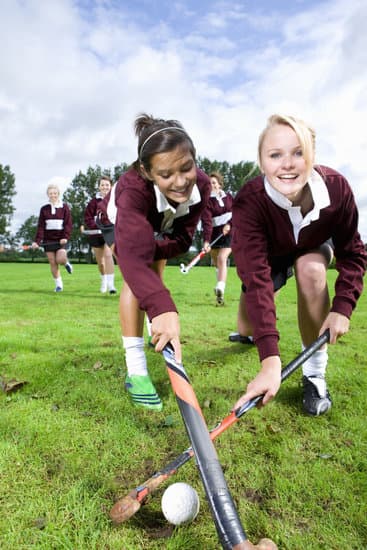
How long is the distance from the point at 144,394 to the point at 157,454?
57 cm

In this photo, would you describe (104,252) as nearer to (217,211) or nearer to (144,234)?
(217,211)

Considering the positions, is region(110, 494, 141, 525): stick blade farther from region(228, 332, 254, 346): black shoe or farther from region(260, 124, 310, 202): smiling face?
region(228, 332, 254, 346): black shoe

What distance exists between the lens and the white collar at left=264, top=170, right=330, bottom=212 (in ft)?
7.98

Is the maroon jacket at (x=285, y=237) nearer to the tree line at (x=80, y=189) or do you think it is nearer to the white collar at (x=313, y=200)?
the white collar at (x=313, y=200)

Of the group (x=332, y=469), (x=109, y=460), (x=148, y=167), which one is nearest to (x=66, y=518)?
(x=109, y=460)

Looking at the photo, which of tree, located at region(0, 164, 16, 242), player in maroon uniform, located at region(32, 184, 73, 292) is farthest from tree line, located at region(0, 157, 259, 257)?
player in maroon uniform, located at region(32, 184, 73, 292)

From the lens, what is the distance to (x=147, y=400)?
2590mm

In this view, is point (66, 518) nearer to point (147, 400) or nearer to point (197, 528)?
point (197, 528)

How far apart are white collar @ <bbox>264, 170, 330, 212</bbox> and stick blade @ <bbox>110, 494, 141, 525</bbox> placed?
71.6 inches

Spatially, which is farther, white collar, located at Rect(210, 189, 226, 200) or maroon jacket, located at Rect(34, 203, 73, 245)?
maroon jacket, located at Rect(34, 203, 73, 245)

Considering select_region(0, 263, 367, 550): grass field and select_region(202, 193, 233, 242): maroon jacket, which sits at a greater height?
select_region(202, 193, 233, 242): maroon jacket

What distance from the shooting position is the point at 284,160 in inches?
89.0

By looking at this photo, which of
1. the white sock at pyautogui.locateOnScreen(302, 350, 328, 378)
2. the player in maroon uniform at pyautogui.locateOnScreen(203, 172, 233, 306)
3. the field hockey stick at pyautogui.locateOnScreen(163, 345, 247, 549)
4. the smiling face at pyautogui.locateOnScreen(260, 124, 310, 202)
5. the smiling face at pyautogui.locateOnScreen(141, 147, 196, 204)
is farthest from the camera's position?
the player in maroon uniform at pyautogui.locateOnScreen(203, 172, 233, 306)

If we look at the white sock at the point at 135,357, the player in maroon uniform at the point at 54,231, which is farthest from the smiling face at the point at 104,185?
the white sock at the point at 135,357
